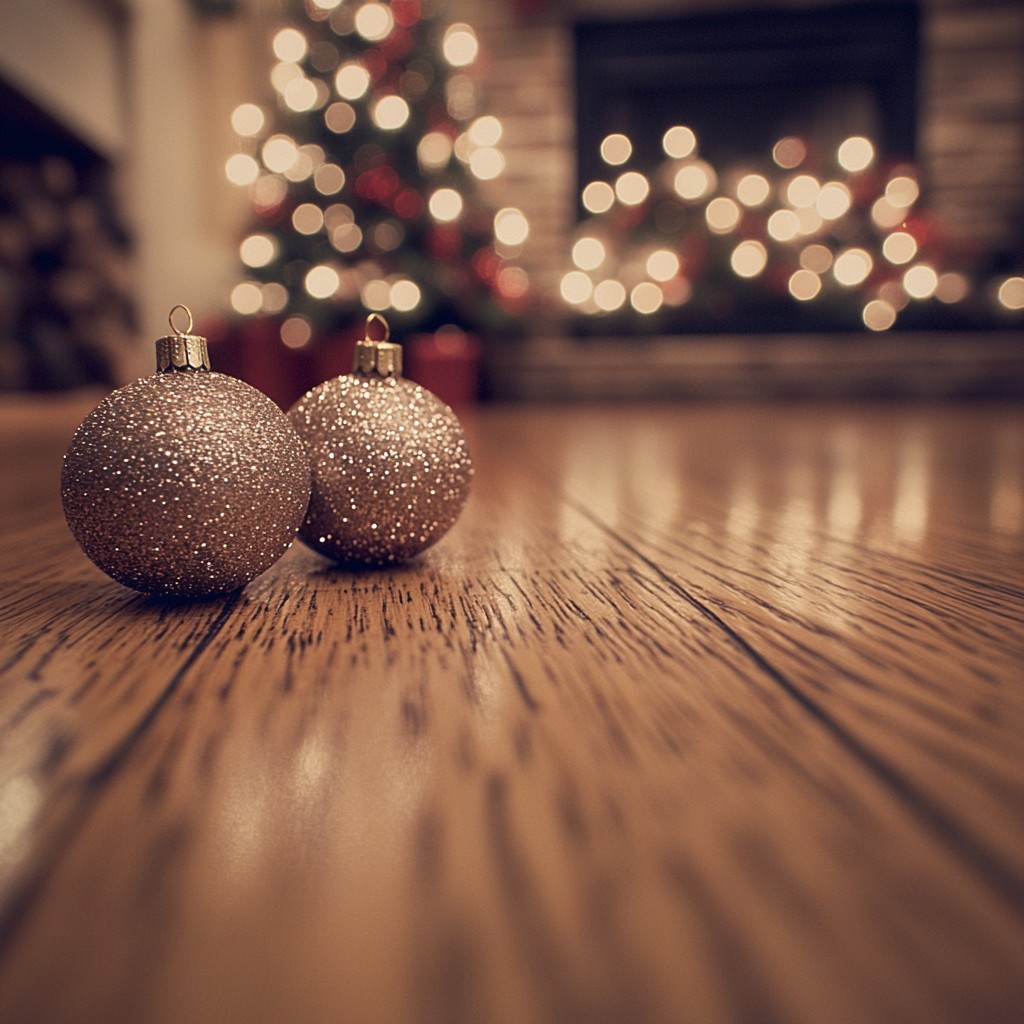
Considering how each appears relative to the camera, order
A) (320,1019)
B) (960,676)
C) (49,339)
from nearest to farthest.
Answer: (320,1019), (960,676), (49,339)

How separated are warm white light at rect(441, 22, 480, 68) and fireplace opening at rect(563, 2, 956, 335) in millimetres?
702

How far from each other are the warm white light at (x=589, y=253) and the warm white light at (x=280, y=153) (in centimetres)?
115

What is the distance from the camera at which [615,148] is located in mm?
3748

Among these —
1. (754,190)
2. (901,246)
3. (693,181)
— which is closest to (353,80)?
(693,181)

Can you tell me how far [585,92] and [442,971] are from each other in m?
3.96

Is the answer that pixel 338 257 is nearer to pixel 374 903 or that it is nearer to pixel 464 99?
pixel 464 99

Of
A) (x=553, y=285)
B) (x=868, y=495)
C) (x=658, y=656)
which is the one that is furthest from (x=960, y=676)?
(x=553, y=285)

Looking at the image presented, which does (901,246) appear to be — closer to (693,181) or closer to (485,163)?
(693,181)

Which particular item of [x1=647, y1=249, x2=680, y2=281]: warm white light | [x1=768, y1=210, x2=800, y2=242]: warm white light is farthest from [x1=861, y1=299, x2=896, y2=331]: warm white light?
[x1=647, y1=249, x2=680, y2=281]: warm white light

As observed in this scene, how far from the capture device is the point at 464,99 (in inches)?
129

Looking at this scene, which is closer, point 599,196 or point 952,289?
point 952,289

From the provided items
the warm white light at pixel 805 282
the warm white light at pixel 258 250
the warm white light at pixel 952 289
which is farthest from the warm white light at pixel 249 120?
the warm white light at pixel 952 289

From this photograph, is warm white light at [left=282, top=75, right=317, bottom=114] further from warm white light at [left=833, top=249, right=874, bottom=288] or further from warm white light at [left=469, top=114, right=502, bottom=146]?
warm white light at [left=833, top=249, right=874, bottom=288]

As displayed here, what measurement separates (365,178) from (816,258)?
1.73 meters
